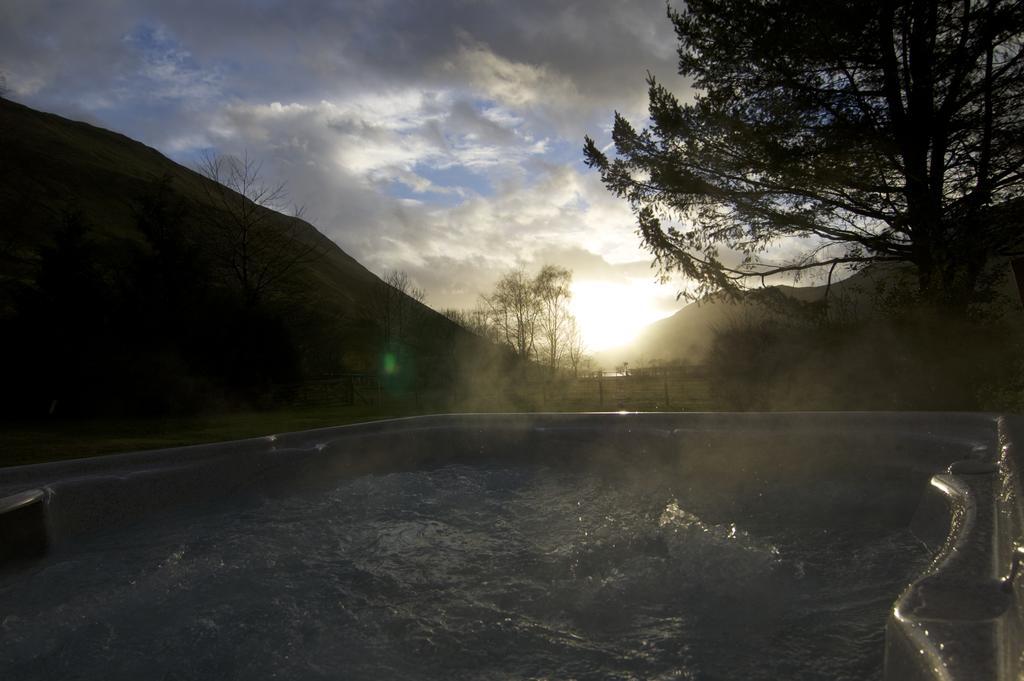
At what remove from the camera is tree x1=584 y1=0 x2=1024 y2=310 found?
17.3 feet

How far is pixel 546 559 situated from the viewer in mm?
2258

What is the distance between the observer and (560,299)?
870 inches

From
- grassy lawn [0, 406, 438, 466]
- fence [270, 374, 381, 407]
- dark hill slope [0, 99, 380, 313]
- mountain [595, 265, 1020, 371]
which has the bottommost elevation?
grassy lawn [0, 406, 438, 466]

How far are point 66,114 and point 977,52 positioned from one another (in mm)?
74190

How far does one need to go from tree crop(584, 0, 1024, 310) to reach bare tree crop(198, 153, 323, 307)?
9761mm

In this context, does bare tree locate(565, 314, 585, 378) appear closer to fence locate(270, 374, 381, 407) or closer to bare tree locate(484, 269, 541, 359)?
bare tree locate(484, 269, 541, 359)

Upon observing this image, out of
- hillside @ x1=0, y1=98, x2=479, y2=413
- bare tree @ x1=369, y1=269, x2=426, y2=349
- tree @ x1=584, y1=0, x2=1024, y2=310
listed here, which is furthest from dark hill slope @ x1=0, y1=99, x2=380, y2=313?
tree @ x1=584, y1=0, x2=1024, y2=310

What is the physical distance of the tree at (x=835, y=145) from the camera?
526cm

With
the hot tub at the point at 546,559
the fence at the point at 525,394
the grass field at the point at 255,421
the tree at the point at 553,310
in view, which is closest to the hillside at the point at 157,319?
the fence at the point at 525,394

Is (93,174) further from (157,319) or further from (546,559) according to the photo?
(546,559)

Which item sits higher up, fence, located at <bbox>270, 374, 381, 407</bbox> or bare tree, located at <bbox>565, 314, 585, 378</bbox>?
bare tree, located at <bbox>565, 314, 585, 378</bbox>

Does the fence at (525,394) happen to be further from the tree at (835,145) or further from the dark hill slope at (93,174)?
the dark hill slope at (93,174)

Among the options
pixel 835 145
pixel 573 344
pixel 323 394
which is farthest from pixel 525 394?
pixel 573 344

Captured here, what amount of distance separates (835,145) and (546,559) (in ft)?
18.5
